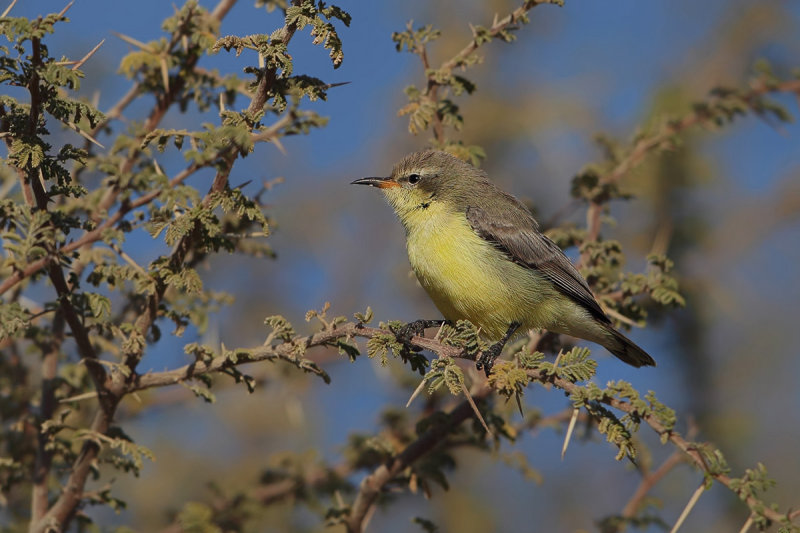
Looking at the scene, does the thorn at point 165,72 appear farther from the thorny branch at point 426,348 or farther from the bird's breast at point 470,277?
the bird's breast at point 470,277

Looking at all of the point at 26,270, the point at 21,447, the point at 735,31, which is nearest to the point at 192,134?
the point at 26,270

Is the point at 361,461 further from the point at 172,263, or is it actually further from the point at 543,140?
the point at 543,140

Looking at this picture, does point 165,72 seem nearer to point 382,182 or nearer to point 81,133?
point 81,133

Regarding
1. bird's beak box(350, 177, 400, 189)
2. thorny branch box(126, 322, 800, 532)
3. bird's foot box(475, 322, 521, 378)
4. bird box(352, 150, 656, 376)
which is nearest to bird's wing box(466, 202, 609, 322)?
bird box(352, 150, 656, 376)

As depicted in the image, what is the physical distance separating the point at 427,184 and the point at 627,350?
1.71m

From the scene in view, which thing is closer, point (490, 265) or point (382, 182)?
point (490, 265)

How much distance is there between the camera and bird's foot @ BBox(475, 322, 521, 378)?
433cm

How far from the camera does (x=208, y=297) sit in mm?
4355

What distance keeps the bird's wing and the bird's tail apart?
11.1 inches

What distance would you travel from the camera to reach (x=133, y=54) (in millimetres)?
4270

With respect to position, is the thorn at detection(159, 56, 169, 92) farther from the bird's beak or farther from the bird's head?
the bird's beak

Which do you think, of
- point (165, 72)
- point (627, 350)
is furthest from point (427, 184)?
point (165, 72)

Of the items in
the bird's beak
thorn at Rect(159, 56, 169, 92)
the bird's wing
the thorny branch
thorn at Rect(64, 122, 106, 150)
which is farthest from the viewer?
the bird's beak

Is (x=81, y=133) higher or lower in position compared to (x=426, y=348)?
higher
